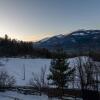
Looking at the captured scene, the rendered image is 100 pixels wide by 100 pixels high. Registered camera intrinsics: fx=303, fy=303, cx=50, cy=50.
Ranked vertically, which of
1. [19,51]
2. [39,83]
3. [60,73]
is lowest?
[39,83]

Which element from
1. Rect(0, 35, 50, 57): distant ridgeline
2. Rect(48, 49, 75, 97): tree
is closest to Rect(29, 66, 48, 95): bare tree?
Rect(48, 49, 75, 97): tree

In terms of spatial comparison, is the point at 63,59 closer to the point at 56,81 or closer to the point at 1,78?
the point at 56,81

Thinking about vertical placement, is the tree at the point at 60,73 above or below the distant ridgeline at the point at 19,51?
below

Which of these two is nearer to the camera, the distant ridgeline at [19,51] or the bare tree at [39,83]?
the bare tree at [39,83]

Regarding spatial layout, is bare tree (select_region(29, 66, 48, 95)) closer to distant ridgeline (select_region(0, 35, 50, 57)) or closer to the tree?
the tree

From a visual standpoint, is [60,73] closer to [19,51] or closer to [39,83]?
[39,83]

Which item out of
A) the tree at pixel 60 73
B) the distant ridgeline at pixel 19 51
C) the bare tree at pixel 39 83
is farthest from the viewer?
the distant ridgeline at pixel 19 51

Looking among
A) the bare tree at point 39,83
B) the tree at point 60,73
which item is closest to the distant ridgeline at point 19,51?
the bare tree at point 39,83

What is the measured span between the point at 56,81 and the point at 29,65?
96.3 ft

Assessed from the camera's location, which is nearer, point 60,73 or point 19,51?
point 60,73

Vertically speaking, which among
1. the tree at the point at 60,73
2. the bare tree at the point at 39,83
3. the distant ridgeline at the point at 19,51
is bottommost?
the bare tree at the point at 39,83

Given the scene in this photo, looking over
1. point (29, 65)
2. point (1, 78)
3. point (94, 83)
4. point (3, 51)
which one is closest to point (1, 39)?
point (3, 51)

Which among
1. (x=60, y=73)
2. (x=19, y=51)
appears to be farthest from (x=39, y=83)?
(x=19, y=51)

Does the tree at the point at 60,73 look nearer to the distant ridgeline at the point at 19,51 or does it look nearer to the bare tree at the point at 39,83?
the bare tree at the point at 39,83
